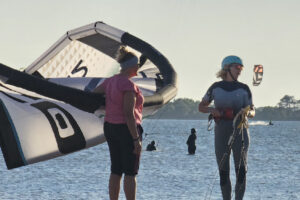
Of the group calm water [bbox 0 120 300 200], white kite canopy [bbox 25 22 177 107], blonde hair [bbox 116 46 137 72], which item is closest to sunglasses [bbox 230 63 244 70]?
white kite canopy [bbox 25 22 177 107]

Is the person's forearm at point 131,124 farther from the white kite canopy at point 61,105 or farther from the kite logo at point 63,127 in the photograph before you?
the kite logo at point 63,127

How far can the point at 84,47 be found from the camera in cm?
1048

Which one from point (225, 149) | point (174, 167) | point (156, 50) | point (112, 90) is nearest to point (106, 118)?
point (112, 90)

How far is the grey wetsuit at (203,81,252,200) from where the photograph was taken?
8.12 m

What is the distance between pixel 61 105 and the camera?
776cm

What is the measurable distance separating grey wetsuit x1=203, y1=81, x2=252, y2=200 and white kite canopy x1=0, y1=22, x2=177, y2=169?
19.5 inches

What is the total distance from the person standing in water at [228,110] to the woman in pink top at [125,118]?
1496 mm

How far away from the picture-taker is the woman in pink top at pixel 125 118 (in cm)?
666

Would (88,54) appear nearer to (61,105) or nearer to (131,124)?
(61,105)

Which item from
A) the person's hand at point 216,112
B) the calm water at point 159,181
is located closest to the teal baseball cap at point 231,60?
the person's hand at point 216,112

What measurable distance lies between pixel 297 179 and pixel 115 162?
48066mm

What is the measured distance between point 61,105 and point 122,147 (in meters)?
1.20

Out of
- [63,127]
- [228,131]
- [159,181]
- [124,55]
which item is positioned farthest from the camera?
[159,181]

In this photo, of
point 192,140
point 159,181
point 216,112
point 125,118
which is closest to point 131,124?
point 125,118
